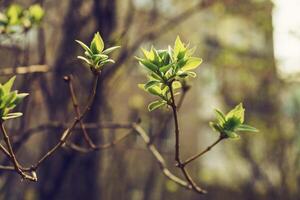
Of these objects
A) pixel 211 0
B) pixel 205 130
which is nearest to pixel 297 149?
pixel 211 0

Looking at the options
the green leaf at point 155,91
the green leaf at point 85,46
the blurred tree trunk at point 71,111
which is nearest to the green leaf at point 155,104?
the green leaf at point 155,91

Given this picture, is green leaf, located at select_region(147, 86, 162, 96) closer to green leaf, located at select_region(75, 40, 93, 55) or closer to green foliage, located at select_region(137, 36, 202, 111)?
green foliage, located at select_region(137, 36, 202, 111)

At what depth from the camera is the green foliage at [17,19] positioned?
7.29 ft

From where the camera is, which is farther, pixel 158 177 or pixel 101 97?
pixel 158 177

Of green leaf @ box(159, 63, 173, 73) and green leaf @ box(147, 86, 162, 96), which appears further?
green leaf @ box(147, 86, 162, 96)

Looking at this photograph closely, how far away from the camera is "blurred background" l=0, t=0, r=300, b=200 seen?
12.3 ft

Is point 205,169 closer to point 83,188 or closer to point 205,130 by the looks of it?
point 205,130

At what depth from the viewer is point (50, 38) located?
5141mm

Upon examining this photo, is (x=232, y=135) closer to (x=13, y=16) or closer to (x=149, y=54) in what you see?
(x=149, y=54)

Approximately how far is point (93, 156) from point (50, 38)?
5.49 feet

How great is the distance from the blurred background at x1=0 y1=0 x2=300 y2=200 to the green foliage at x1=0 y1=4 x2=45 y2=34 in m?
0.11

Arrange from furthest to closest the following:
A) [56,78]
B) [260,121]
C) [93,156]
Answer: [260,121] → [93,156] → [56,78]

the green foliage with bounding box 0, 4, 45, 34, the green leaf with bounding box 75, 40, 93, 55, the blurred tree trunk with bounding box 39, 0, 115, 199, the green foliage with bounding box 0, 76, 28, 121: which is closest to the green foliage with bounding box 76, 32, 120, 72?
the green leaf with bounding box 75, 40, 93, 55

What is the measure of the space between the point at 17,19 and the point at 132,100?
5070 mm
